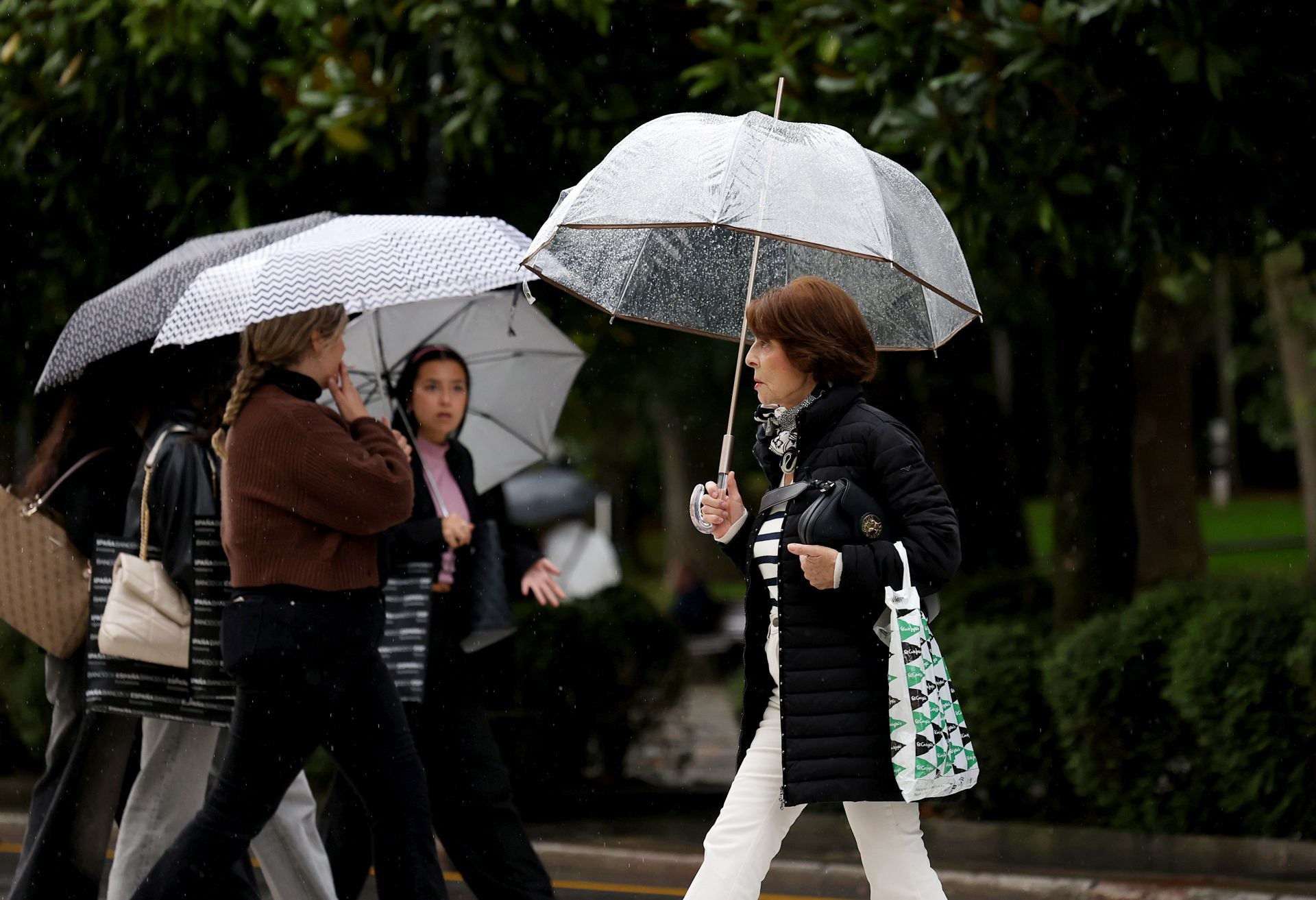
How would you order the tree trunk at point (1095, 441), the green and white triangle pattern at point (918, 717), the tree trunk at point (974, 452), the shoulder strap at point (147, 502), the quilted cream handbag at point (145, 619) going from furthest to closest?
the tree trunk at point (974, 452) < the tree trunk at point (1095, 441) < the shoulder strap at point (147, 502) < the quilted cream handbag at point (145, 619) < the green and white triangle pattern at point (918, 717)

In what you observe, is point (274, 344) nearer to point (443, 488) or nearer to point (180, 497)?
point (180, 497)

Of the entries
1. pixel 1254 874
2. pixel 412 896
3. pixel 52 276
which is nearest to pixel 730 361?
pixel 52 276

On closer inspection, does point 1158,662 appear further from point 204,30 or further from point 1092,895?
point 204,30

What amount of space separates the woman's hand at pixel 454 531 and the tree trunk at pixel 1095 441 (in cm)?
483

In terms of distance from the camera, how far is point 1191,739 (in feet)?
25.2

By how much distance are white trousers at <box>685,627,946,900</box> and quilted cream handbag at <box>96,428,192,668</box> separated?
1791mm

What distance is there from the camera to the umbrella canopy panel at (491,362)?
646 centimetres

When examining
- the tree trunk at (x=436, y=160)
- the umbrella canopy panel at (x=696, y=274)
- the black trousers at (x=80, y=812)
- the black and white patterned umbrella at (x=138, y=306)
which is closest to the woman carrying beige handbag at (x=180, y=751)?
the black trousers at (x=80, y=812)

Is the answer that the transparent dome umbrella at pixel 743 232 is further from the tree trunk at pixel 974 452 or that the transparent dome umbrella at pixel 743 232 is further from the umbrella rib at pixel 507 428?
the tree trunk at pixel 974 452

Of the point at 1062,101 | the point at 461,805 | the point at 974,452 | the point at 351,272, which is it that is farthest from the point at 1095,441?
the point at 351,272

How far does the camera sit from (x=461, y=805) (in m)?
5.75

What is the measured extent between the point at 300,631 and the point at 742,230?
159cm

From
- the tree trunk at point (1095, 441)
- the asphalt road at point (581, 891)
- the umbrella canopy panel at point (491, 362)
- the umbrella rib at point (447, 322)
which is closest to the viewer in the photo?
the umbrella canopy panel at point (491, 362)

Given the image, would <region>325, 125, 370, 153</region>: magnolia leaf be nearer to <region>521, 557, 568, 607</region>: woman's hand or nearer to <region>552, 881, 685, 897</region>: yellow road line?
<region>521, 557, 568, 607</region>: woman's hand
